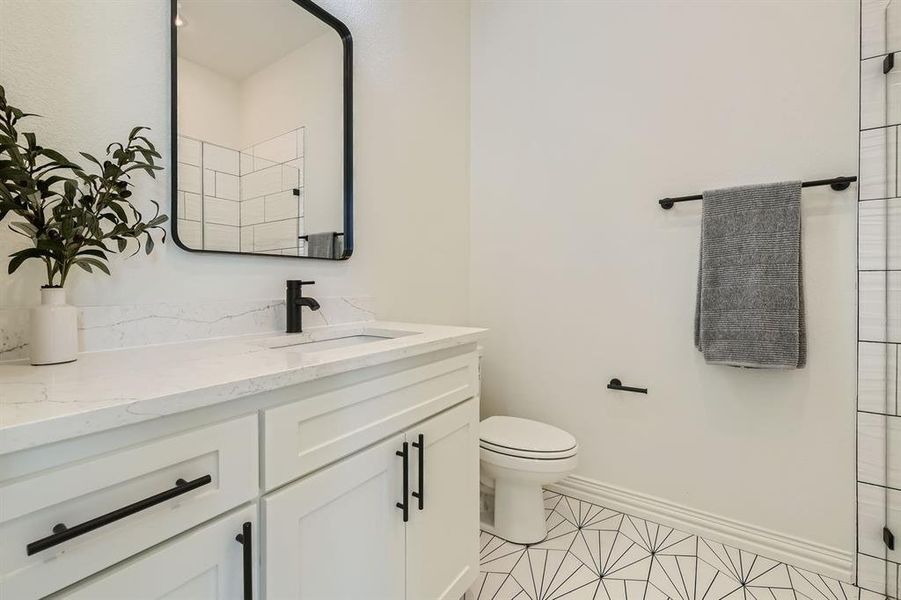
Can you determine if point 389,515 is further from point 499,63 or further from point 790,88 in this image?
point 499,63

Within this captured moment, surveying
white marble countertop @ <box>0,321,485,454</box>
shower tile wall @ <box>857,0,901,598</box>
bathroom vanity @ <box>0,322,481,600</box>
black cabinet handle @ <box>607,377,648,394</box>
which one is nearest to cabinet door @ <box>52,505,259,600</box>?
bathroom vanity @ <box>0,322,481,600</box>

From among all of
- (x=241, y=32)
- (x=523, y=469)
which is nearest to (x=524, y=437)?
(x=523, y=469)

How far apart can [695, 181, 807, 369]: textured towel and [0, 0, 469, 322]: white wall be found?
45.7 inches

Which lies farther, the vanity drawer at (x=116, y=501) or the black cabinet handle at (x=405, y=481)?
the black cabinet handle at (x=405, y=481)

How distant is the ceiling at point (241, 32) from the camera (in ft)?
3.85

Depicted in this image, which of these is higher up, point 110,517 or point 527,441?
point 110,517

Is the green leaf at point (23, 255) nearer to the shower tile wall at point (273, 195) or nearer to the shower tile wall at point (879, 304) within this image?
the shower tile wall at point (273, 195)

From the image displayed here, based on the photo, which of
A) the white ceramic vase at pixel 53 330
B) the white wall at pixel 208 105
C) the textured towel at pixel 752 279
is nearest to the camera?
the white ceramic vase at pixel 53 330

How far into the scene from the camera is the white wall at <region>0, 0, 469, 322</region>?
3.03 feet

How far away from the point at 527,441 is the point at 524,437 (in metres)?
0.04

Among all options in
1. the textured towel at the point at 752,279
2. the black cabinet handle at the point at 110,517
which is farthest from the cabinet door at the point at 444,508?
the textured towel at the point at 752,279

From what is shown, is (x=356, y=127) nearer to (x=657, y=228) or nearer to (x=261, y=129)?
(x=261, y=129)

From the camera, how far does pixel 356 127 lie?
168 centimetres

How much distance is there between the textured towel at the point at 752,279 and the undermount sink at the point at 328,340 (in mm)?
1168
